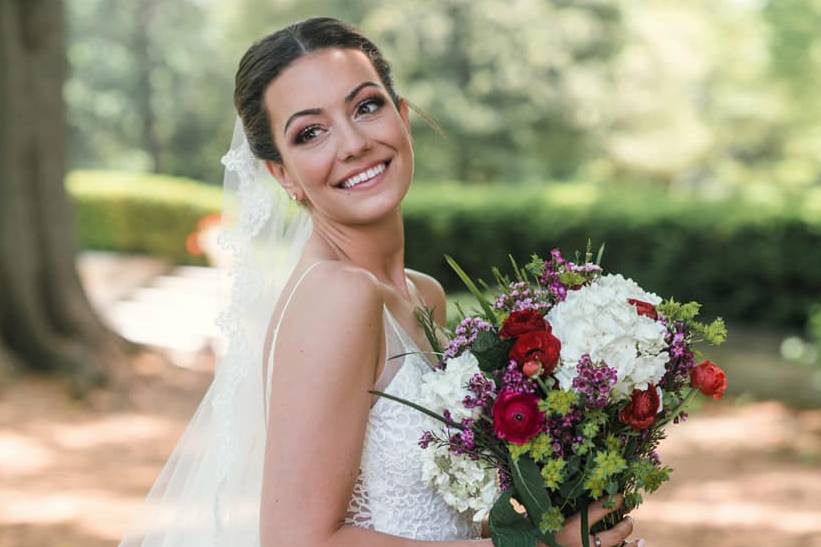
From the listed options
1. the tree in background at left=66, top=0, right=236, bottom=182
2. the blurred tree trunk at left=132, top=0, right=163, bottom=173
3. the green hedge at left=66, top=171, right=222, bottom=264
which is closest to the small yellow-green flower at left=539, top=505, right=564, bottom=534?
the green hedge at left=66, top=171, right=222, bottom=264

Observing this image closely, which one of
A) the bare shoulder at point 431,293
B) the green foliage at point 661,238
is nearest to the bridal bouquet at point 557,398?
the bare shoulder at point 431,293

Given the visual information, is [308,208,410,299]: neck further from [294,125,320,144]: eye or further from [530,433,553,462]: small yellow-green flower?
[530,433,553,462]: small yellow-green flower

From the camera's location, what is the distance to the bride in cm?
209

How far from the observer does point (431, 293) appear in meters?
2.93

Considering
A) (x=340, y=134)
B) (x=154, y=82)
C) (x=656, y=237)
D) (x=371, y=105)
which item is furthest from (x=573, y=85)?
(x=340, y=134)

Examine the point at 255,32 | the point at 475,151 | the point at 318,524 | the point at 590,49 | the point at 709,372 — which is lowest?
the point at 318,524

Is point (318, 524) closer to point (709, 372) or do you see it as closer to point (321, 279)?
point (321, 279)

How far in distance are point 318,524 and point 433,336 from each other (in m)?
0.52

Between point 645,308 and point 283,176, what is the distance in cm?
93

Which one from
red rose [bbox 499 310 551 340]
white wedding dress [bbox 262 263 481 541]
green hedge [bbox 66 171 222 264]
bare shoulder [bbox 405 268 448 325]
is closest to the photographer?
red rose [bbox 499 310 551 340]

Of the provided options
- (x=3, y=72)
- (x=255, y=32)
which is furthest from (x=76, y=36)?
(x=3, y=72)

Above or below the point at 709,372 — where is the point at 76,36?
above

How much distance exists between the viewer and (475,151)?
Answer: 26188mm

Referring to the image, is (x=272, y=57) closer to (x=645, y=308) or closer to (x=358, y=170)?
(x=358, y=170)
